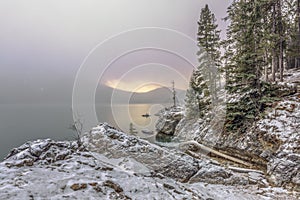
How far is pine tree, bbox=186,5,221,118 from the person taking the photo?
19.0 metres

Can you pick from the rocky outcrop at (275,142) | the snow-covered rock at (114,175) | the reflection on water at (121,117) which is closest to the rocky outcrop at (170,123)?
the reflection on water at (121,117)

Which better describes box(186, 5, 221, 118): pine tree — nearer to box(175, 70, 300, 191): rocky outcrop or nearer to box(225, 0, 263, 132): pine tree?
box(225, 0, 263, 132): pine tree

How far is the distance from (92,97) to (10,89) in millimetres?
85833

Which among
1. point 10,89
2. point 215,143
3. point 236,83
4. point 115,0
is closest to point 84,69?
point 115,0

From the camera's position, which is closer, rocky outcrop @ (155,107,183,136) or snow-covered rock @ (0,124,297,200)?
snow-covered rock @ (0,124,297,200)

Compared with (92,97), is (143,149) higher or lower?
lower

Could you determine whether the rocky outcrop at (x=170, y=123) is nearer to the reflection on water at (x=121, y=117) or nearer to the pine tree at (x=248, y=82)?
the reflection on water at (x=121, y=117)

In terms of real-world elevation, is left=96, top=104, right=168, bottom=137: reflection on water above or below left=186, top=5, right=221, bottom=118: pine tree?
below

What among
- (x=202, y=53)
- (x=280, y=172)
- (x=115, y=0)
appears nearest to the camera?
(x=280, y=172)

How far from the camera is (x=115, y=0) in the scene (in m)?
15.5

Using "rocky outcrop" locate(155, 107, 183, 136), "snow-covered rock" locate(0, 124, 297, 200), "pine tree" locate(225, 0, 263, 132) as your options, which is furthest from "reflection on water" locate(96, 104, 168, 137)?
"pine tree" locate(225, 0, 263, 132)

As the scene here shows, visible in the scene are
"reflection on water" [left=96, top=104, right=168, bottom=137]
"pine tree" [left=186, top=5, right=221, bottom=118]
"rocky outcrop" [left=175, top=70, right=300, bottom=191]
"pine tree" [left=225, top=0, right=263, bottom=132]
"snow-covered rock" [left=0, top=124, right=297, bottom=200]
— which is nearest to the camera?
"snow-covered rock" [left=0, top=124, right=297, bottom=200]

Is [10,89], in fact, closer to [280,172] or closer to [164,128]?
[164,128]

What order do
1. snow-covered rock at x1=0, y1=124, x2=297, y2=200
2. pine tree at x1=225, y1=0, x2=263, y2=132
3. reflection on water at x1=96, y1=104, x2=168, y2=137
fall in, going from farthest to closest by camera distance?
1. reflection on water at x1=96, y1=104, x2=168, y2=137
2. pine tree at x1=225, y1=0, x2=263, y2=132
3. snow-covered rock at x1=0, y1=124, x2=297, y2=200
